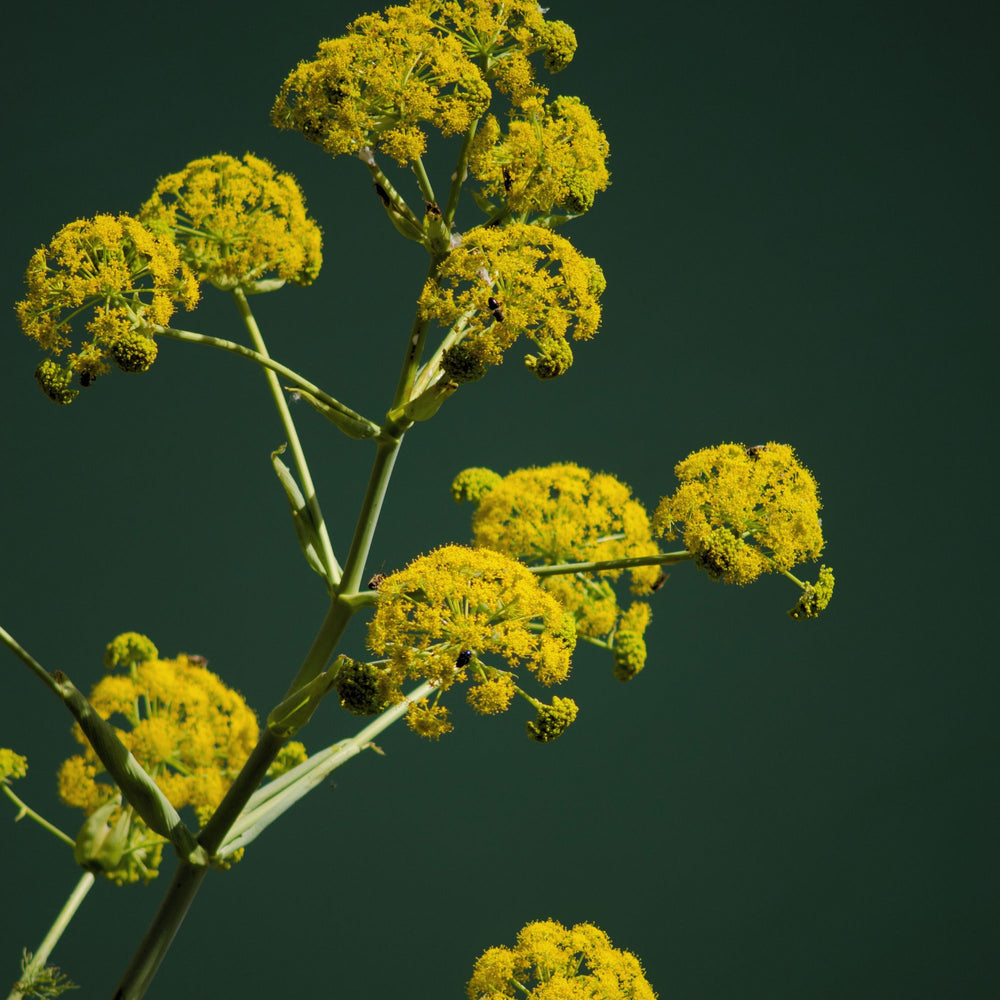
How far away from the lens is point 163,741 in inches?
96.9

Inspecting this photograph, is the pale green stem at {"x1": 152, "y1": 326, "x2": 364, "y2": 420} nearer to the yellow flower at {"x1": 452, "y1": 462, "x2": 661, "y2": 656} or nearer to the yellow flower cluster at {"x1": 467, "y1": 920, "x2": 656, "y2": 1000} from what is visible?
the yellow flower at {"x1": 452, "y1": 462, "x2": 661, "y2": 656}

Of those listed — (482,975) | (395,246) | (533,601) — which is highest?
(395,246)

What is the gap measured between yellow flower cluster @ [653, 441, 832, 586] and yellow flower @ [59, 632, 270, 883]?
1.08 m

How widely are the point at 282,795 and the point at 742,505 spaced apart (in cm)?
97

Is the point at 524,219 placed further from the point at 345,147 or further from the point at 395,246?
the point at 395,246

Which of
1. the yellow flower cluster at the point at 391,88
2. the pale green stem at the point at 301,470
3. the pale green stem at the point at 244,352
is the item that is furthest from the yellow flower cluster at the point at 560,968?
the yellow flower cluster at the point at 391,88

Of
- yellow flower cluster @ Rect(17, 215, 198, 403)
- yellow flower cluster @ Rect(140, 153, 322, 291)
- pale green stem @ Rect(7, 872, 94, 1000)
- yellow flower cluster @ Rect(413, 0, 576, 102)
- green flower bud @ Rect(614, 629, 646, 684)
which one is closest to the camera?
yellow flower cluster @ Rect(17, 215, 198, 403)

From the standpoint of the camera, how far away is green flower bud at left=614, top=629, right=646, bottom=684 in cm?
247

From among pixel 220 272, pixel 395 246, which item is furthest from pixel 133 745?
pixel 395 246

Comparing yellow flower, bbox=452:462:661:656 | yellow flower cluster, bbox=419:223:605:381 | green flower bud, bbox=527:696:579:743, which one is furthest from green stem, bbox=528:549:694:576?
yellow flower, bbox=452:462:661:656

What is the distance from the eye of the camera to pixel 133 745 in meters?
2.43

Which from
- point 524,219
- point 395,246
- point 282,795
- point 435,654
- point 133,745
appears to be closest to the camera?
point 435,654

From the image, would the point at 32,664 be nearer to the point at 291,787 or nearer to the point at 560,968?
the point at 291,787

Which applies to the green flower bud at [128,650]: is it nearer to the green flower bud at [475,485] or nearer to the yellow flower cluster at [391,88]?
the green flower bud at [475,485]
